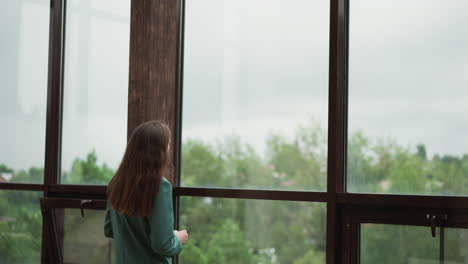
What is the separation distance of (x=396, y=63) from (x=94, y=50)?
6.13ft

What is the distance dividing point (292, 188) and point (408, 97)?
27.8 inches

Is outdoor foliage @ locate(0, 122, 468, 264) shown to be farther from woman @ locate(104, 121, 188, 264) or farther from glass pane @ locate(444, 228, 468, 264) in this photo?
woman @ locate(104, 121, 188, 264)

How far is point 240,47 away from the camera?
3.31 meters

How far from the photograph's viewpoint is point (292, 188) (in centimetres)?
312

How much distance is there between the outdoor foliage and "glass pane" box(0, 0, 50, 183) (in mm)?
742

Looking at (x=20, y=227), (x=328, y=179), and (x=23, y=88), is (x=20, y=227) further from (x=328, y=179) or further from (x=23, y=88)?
(x=328, y=179)

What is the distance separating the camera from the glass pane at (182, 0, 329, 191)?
3092 millimetres

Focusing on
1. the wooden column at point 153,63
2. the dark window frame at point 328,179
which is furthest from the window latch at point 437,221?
the wooden column at point 153,63

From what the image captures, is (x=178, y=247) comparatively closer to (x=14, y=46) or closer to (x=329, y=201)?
(x=329, y=201)

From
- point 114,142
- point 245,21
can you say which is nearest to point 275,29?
point 245,21

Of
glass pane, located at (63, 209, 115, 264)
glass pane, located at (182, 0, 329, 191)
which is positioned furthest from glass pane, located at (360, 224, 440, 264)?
glass pane, located at (63, 209, 115, 264)

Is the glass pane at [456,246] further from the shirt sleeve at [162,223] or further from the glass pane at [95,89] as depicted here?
the glass pane at [95,89]

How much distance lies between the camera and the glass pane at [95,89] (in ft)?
12.3

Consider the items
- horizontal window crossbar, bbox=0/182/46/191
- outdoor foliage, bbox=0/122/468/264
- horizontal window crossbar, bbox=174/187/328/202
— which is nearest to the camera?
outdoor foliage, bbox=0/122/468/264
